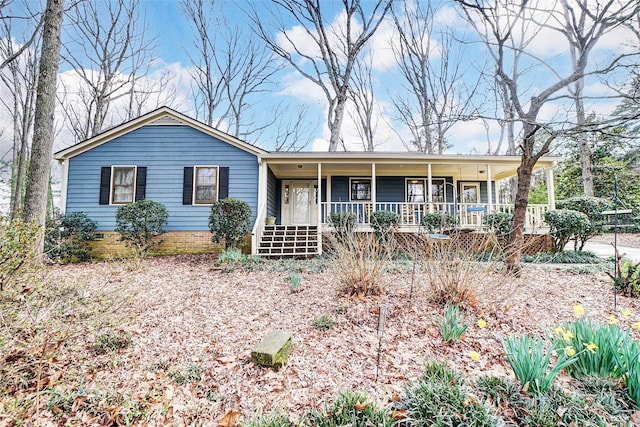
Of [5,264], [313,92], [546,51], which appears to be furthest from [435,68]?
[5,264]

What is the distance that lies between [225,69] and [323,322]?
18.8 metres

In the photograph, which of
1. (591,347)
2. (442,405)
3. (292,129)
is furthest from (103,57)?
(591,347)

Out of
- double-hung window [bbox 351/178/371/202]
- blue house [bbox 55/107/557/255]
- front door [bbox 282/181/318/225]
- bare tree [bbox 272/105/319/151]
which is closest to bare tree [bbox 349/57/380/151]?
bare tree [bbox 272/105/319/151]

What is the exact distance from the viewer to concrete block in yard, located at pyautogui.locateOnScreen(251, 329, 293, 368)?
2.55 meters

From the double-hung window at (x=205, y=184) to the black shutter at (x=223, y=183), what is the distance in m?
0.14

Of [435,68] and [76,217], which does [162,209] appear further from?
[435,68]

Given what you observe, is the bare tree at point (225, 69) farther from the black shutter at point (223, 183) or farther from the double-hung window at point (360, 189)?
the black shutter at point (223, 183)

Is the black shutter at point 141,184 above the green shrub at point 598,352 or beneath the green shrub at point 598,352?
above

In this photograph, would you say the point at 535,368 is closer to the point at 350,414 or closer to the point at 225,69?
the point at 350,414

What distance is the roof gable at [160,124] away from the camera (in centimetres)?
916

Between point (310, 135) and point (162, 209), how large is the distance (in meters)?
13.1

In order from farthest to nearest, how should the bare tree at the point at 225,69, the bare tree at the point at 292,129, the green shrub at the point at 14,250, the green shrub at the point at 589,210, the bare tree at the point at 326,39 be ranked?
the bare tree at the point at 292,129, the bare tree at the point at 225,69, the bare tree at the point at 326,39, the green shrub at the point at 589,210, the green shrub at the point at 14,250

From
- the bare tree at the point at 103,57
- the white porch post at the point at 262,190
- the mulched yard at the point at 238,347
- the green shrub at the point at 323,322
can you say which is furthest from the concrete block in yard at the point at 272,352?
the bare tree at the point at 103,57

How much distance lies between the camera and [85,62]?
14.9 meters
